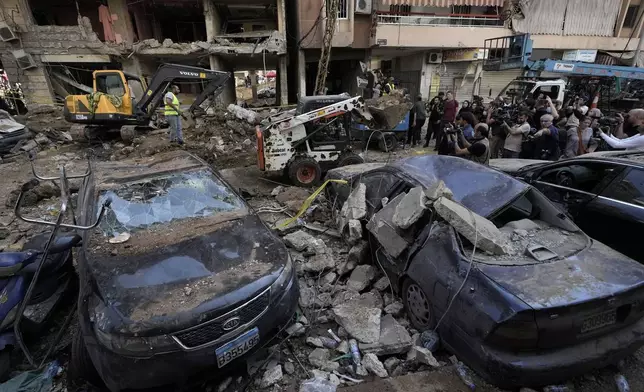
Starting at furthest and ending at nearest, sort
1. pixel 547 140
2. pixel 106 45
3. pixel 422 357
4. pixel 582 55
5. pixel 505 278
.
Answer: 1. pixel 582 55
2. pixel 106 45
3. pixel 547 140
4. pixel 422 357
5. pixel 505 278

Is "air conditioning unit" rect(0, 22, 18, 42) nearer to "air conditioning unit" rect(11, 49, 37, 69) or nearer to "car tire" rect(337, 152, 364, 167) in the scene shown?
"air conditioning unit" rect(11, 49, 37, 69)

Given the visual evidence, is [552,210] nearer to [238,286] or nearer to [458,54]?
[238,286]

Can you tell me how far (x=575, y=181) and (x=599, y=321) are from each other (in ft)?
7.90

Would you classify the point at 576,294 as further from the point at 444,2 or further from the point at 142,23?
the point at 142,23

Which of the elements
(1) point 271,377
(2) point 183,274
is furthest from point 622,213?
(2) point 183,274

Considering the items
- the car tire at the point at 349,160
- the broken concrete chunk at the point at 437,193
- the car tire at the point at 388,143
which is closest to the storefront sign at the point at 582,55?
the car tire at the point at 388,143

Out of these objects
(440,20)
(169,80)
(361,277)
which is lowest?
(361,277)

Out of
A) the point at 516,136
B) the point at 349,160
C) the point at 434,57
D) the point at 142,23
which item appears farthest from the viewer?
the point at 142,23

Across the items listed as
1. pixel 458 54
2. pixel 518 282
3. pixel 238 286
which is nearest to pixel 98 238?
pixel 238 286

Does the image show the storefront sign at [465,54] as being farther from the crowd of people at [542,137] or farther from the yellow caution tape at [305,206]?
the yellow caution tape at [305,206]

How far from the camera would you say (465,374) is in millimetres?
2811

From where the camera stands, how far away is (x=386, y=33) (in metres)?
16.0

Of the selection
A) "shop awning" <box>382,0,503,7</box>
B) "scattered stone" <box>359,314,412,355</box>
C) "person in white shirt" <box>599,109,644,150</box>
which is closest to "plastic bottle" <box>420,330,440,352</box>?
"scattered stone" <box>359,314,412,355</box>

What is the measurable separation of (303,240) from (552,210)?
3000 millimetres
